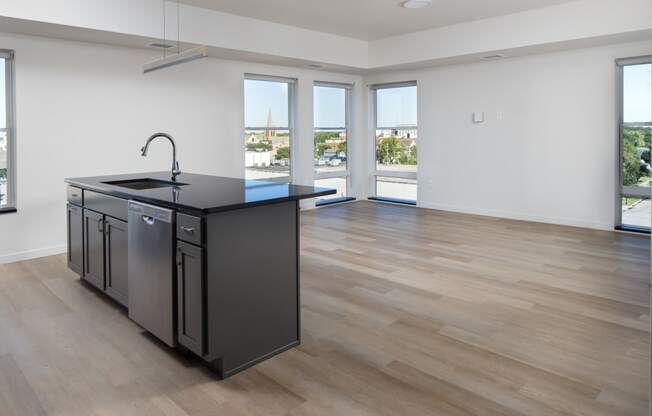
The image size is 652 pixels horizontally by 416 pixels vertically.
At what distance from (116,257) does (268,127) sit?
4.20m

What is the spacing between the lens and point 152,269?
2.65 metres

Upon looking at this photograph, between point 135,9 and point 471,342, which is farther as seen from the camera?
point 135,9

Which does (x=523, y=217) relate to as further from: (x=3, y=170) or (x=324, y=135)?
(x=3, y=170)

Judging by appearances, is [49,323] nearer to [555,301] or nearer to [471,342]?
[471,342]

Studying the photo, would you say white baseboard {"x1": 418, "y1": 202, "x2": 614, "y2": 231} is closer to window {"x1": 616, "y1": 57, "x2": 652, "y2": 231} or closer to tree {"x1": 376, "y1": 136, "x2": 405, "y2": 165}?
window {"x1": 616, "y1": 57, "x2": 652, "y2": 231}

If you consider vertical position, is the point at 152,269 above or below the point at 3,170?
below

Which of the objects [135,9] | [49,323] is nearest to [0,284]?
[49,323]

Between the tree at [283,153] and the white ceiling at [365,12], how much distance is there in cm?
181

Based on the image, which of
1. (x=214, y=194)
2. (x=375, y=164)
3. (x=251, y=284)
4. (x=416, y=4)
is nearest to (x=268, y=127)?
(x=375, y=164)

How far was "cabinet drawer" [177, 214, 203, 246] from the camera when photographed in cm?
228

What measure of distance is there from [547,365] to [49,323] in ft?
9.56

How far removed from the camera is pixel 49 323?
3.06 metres

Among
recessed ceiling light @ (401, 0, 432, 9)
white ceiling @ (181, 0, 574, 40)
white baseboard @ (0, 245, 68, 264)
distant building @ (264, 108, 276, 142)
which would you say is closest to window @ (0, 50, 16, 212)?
white baseboard @ (0, 245, 68, 264)

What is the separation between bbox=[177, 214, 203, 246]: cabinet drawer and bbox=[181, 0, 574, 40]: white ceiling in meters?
3.52
